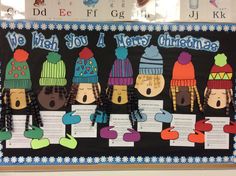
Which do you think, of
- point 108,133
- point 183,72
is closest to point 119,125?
point 108,133

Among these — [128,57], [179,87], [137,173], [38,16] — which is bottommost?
[137,173]

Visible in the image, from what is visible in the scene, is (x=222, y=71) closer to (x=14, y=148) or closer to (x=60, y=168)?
(x=60, y=168)

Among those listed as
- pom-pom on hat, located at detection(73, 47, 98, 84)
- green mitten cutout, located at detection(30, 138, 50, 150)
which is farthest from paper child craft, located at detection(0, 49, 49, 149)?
pom-pom on hat, located at detection(73, 47, 98, 84)

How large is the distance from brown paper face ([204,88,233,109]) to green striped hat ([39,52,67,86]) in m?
0.66

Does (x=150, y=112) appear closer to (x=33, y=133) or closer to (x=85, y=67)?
(x=85, y=67)

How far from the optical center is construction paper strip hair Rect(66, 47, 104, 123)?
4.98 ft

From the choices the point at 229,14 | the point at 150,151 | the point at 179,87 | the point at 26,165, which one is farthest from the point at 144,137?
the point at 229,14

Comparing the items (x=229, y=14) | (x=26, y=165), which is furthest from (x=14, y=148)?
(x=229, y=14)

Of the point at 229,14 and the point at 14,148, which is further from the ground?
the point at 229,14

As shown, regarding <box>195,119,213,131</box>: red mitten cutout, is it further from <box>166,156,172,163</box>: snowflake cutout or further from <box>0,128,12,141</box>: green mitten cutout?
<box>0,128,12,141</box>: green mitten cutout

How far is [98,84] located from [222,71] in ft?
1.84

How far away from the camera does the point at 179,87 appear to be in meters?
1.56

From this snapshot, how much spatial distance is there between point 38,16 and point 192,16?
0.68 metres

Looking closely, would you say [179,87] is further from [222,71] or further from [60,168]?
[60,168]
